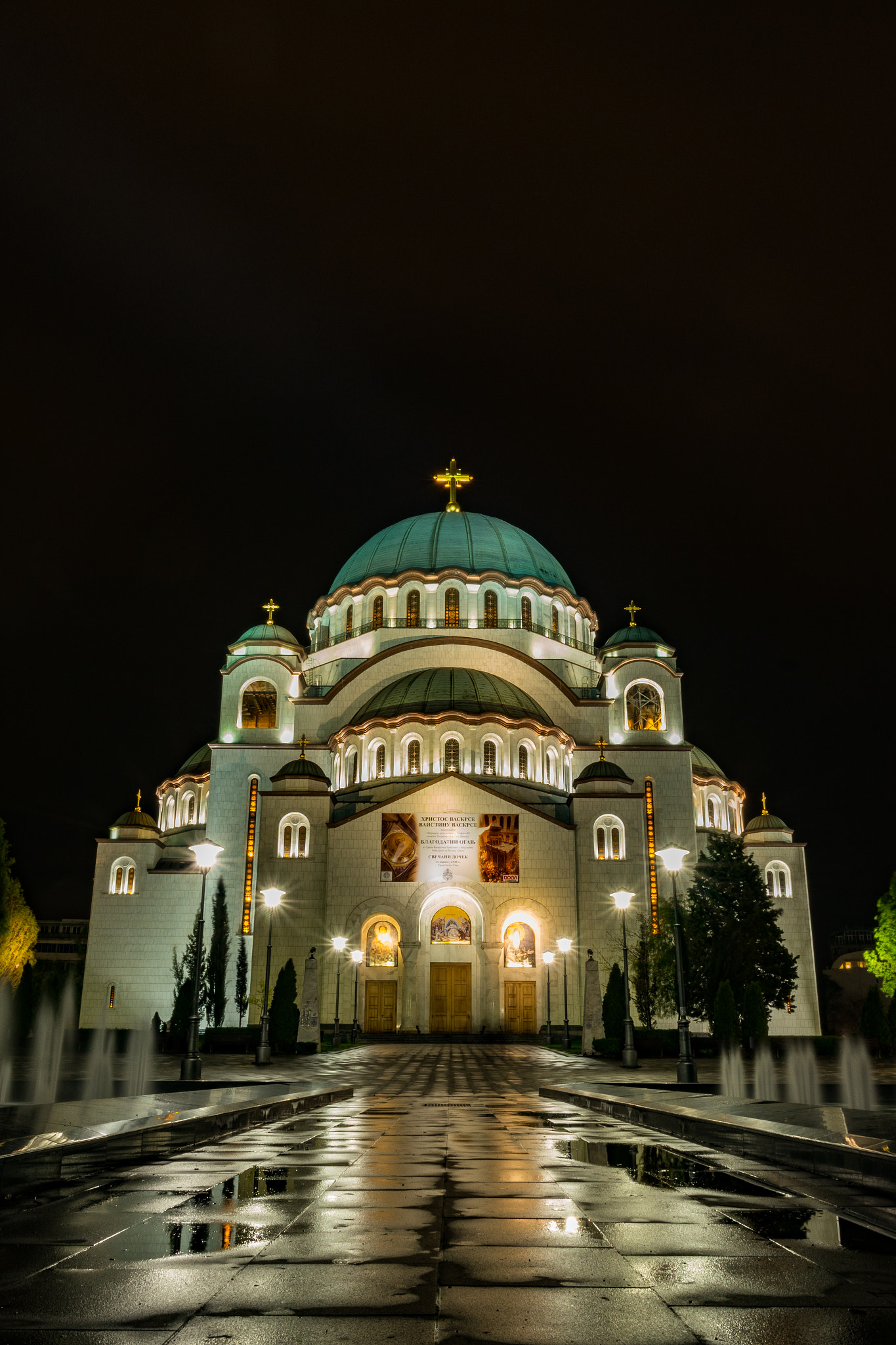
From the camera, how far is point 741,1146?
8789 mm

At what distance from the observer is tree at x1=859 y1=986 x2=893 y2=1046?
3081 centimetres

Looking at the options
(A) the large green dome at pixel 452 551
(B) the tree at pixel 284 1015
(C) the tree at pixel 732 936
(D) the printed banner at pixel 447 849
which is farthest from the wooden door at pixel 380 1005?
(A) the large green dome at pixel 452 551

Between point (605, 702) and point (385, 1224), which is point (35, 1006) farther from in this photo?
point (385, 1224)

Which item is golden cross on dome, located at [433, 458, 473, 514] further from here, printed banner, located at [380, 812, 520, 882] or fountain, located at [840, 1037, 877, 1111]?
fountain, located at [840, 1037, 877, 1111]

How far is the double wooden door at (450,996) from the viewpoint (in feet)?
117

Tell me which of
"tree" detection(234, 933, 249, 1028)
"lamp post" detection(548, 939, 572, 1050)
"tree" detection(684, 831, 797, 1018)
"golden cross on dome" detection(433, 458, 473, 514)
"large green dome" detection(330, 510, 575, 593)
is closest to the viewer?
"tree" detection(684, 831, 797, 1018)

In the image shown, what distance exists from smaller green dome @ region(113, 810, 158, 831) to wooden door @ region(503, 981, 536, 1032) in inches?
642

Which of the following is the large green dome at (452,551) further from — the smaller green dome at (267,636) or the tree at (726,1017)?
the tree at (726,1017)

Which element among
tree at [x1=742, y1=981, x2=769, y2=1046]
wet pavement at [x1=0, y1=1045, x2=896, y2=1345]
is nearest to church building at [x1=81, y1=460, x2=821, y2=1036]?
tree at [x1=742, y1=981, x2=769, y2=1046]

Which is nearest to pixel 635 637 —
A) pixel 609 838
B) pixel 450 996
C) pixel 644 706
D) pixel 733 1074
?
pixel 644 706

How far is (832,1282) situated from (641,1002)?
32.1m

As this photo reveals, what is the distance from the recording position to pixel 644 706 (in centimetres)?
4403

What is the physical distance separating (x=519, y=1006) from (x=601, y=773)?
873cm

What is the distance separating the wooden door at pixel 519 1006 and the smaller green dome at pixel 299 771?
9.83 meters
